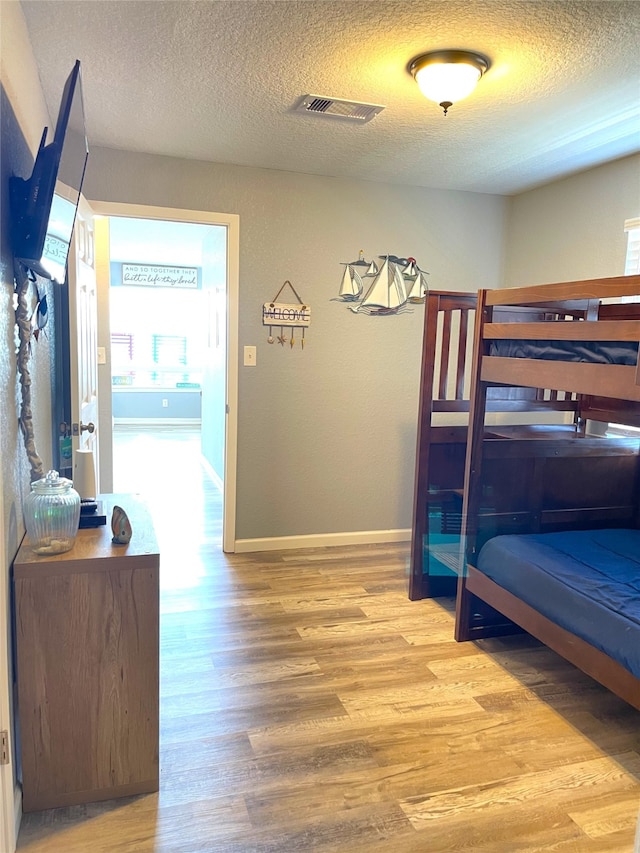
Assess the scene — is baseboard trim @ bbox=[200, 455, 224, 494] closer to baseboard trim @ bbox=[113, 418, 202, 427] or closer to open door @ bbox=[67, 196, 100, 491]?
open door @ bbox=[67, 196, 100, 491]

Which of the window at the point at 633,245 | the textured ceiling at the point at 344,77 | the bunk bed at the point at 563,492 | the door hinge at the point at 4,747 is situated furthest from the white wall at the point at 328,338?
the door hinge at the point at 4,747

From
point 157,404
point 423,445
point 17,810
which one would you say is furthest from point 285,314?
point 157,404

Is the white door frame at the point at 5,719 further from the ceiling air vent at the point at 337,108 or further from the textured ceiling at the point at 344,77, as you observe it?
the ceiling air vent at the point at 337,108

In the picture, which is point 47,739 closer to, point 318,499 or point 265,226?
point 318,499

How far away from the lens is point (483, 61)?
2.18 metres

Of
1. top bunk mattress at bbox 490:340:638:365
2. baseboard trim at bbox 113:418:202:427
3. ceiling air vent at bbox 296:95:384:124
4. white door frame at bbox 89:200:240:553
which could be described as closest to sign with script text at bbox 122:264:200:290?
baseboard trim at bbox 113:418:202:427

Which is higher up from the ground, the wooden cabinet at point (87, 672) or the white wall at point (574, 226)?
the white wall at point (574, 226)

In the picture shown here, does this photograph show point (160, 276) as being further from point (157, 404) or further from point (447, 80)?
point (447, 80)

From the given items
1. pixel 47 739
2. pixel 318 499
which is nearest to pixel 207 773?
pixel 47 739

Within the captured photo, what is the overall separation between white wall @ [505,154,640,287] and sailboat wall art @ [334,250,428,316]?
0.74 m

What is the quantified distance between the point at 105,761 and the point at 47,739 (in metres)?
0.19

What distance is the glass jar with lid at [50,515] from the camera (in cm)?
172

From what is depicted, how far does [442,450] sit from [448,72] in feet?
6.21

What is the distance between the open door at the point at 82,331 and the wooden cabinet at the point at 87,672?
102cm
